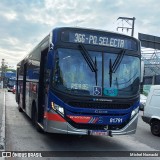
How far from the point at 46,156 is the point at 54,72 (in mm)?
2145

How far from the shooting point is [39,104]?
10477 millimetres

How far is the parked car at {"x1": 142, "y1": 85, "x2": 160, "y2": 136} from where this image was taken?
12477 millimetres

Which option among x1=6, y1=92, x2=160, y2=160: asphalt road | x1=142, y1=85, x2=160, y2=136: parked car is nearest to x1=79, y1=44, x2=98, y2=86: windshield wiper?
x1=6, y1=92, x2=160, y2=160: asphalt road

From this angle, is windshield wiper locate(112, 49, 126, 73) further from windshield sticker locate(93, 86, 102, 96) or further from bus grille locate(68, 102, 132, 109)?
bus grille locate(68, 102, 132, 109)

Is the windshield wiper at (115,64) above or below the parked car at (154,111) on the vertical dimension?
above

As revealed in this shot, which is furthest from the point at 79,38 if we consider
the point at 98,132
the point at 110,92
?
the point at 98,132

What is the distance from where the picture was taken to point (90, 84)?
8.50m

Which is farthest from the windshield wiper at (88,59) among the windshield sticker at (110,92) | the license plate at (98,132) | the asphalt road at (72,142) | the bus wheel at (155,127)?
the bus wheel at (155,127)

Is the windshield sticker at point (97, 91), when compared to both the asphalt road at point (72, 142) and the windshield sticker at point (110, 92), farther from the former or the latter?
the asphalt road at point (72, 142)

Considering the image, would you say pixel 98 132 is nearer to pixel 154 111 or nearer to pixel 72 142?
pixel 72 142

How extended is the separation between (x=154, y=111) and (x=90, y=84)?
504 cm

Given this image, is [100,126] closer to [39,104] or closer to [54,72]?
[54,72]

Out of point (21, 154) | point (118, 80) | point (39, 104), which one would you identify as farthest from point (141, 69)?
point (21, 154)

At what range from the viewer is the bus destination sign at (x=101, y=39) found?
871 cm
